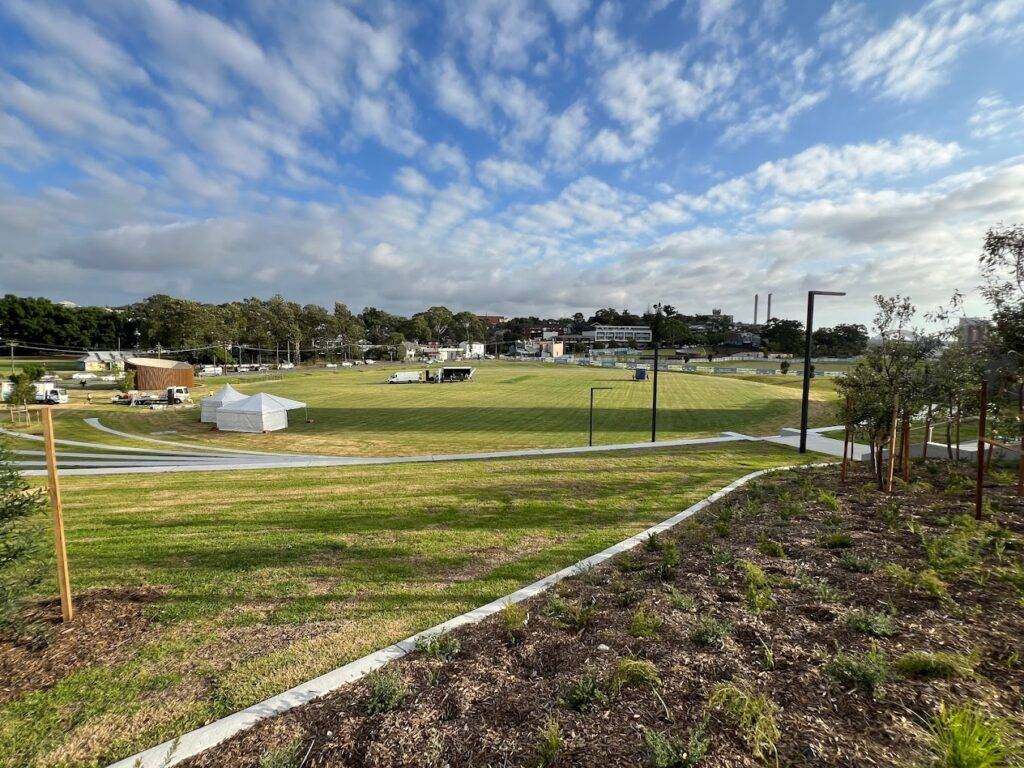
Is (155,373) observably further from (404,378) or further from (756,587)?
(756,587)

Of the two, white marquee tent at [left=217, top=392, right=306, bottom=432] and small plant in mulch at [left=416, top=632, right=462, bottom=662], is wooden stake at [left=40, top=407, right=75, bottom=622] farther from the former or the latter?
white marquee tent at [left=217, top=392, right=306, bottom=432]

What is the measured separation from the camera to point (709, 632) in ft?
12.7

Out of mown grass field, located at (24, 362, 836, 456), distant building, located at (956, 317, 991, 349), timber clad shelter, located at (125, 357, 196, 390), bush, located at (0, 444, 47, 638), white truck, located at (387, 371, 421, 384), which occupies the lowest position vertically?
mown grass field, located at (24, 362, 836, 456)

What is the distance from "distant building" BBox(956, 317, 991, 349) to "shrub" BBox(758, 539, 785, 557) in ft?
22.1

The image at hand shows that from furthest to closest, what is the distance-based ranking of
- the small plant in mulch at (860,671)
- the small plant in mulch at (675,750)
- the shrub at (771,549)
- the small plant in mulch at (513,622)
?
the shrub at (771,549)
the small plant in mulch at (513,622)
the small plant in mulch at (860,671)
the small plant in mulch at (675,750)

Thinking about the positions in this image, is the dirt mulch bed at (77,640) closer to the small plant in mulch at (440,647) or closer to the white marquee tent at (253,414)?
the small plant in mulch at (440,647)

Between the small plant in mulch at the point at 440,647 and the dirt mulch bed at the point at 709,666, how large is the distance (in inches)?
1.9

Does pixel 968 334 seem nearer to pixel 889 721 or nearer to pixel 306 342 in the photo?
pixel 889 721

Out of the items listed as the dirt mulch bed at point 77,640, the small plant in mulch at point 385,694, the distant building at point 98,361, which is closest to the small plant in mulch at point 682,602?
the small plant in mulch at point 385,694

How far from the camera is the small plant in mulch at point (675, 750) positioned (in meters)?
2.56

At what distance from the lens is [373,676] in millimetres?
3521

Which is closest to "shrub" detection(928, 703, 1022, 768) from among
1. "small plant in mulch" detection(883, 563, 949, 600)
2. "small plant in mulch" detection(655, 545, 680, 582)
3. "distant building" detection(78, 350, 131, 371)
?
"small plant in mulch" detection(883, 563, 949, 600)

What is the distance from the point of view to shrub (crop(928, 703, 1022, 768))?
231 centimetres

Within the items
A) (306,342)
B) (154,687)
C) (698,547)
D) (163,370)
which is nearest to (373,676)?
(154,687)
